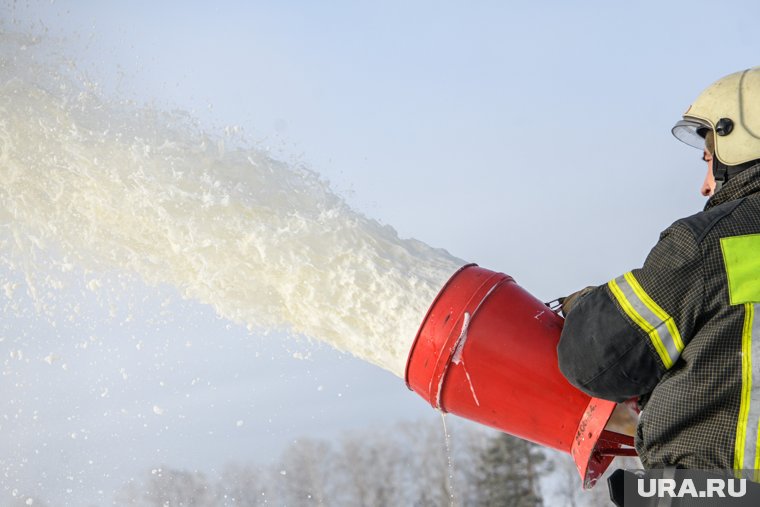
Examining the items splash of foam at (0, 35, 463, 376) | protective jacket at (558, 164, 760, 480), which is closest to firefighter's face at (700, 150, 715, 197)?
protective jacket at (558, 164, 760, 480)

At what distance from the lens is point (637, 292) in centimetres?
269

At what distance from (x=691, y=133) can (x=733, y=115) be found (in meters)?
0.50

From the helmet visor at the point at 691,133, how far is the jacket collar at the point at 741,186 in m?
0.54

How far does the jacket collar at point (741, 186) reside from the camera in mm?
2826

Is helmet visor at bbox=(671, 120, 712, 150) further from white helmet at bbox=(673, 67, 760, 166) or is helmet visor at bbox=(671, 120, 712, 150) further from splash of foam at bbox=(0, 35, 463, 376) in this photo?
splash of foam at bbox=(0, 35, 463, 376)

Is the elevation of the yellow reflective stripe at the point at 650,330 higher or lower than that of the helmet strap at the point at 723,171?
lower

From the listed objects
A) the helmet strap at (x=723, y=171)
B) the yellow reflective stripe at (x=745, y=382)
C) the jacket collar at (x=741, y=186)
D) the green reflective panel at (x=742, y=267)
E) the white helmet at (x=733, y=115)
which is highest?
the white helmet at (x=733, y=115)

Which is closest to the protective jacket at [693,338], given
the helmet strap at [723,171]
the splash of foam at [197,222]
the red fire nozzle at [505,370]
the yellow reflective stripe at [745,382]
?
the yellow reflective stripe at [745,382]

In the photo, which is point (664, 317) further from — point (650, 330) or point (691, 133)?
point (691, 133)

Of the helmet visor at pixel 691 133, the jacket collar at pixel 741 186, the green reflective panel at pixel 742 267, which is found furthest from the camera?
the helmet visor at pixel 691 133

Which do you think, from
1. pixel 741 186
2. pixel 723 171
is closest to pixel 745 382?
pixel 741 186

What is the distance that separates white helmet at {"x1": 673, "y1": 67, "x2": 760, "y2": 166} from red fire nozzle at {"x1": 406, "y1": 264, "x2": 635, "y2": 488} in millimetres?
994

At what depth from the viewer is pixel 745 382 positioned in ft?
8.37

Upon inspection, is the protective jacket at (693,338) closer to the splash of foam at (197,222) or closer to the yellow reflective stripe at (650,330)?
the yellow reflective stripe at (650,330)
